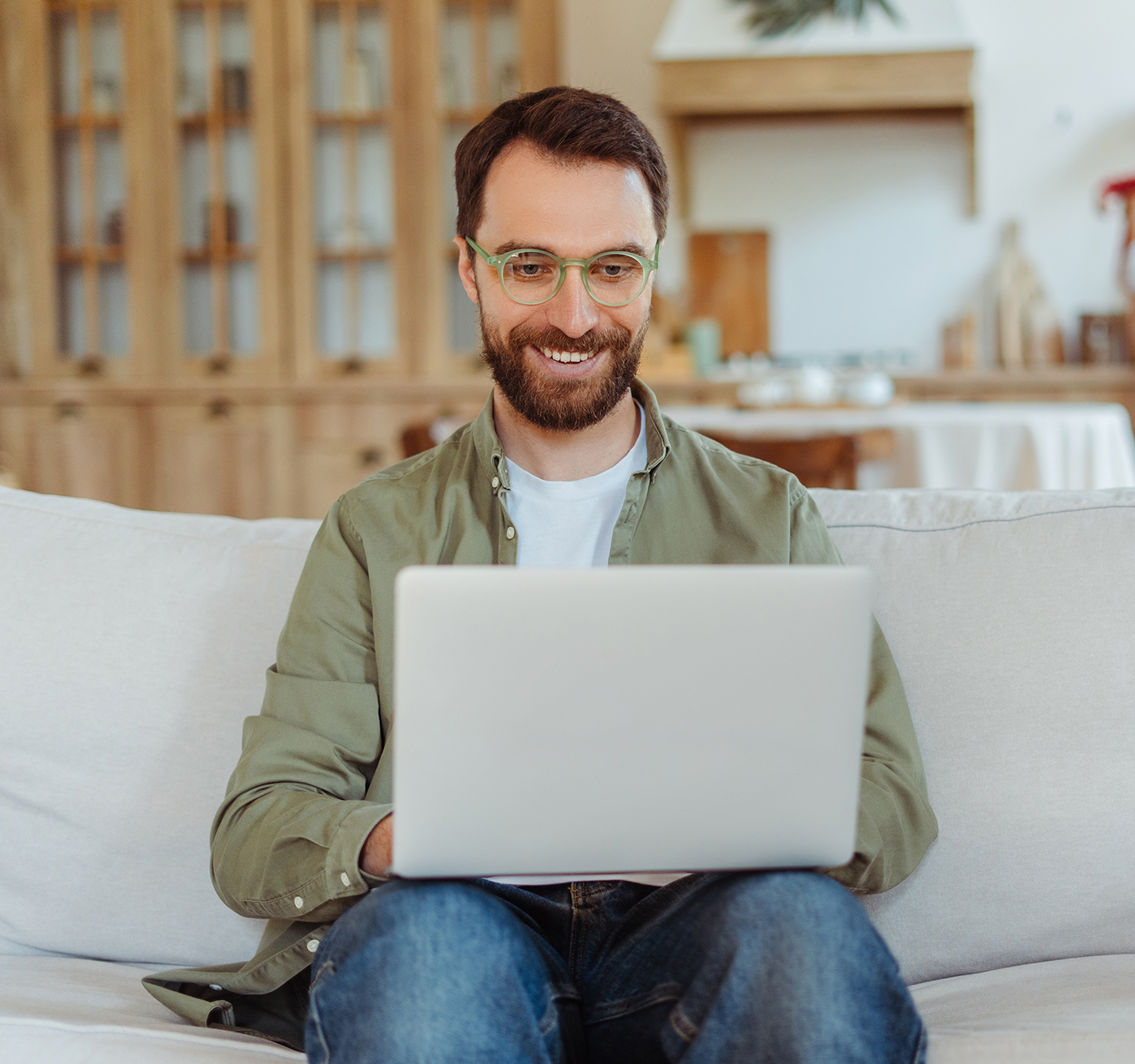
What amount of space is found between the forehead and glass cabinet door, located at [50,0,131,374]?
3.42 meters

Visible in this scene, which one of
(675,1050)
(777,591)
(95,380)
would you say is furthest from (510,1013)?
(95,380)

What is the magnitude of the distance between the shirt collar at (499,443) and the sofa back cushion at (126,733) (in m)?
0.25

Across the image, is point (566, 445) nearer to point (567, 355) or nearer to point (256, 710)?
point (567, 355)

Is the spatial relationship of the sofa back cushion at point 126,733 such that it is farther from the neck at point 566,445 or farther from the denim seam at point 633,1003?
the denim seam at point 633,1003

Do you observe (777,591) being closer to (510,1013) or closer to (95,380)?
(510,1013)

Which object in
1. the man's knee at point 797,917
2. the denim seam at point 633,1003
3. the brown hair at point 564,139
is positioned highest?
the brown hair at point 564,139

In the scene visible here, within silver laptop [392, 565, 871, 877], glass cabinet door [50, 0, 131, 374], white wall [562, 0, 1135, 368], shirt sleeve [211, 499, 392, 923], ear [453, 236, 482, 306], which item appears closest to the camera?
silver laptop [392, 565, 871, 877]

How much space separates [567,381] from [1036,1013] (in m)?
0.70

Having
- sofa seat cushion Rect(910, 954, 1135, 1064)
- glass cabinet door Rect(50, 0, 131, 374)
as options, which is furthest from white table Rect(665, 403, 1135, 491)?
glass cabinet door Rect(50, 0, 131, 374)

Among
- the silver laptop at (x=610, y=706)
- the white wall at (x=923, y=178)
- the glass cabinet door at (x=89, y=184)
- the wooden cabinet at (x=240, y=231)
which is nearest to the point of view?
the silver laptop at (x=610, y=706)

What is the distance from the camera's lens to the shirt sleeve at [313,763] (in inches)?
38.3

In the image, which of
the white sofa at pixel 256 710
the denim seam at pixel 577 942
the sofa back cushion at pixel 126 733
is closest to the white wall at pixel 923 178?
the white sofa at pixel 256 710

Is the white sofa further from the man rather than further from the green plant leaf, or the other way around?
the green plant leaf

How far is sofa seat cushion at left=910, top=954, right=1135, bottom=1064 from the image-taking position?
3.03 ft
